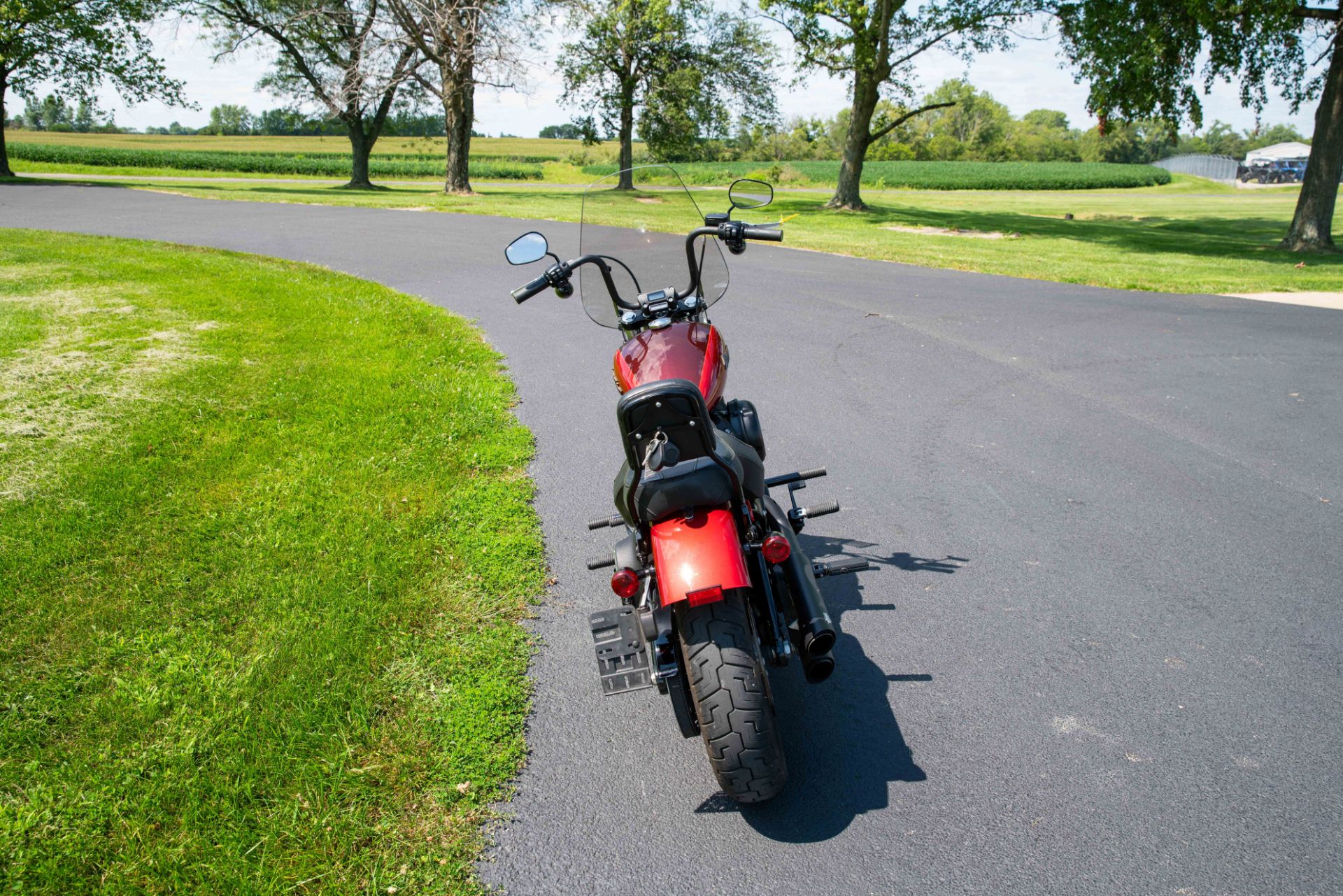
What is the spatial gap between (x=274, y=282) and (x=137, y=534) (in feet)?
23.9

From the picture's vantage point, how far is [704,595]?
252 cm

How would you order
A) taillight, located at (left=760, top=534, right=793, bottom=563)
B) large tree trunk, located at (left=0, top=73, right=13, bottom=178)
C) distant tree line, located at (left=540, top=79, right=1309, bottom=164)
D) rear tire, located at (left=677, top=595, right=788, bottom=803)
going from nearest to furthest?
rear tire, located at (left=677, top=595, right=788, bottom=803), taillight, located at (left=760, top=534, right=793, bottom=563), large tree trunk, located at (left=0, top=73, right=13, bottom=178), distant tree line, located at (left=540, top=79, right=1309, bottom=164)

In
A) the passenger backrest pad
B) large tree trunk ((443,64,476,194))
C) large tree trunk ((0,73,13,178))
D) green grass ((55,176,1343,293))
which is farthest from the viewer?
large tree trunk ((0,73,13,178))

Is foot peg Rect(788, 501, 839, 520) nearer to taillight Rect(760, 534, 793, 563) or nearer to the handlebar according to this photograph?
taillight Rect(760, 534, 793, 563)

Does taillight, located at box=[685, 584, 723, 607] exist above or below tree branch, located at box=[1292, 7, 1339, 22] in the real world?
below

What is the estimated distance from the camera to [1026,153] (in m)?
94.2

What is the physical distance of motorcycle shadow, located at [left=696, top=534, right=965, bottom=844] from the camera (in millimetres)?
2693

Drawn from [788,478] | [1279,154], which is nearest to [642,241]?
[788,478]

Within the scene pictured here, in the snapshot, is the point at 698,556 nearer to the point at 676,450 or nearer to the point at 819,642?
the point at 676,450

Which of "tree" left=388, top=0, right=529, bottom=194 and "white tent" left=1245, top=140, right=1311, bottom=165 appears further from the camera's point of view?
"white tent" left=1245, top=140, right=1311, bottom=165

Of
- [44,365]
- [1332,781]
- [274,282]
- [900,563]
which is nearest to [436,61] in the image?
[274,282]

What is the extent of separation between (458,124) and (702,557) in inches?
1189

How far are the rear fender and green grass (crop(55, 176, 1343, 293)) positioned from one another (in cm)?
199

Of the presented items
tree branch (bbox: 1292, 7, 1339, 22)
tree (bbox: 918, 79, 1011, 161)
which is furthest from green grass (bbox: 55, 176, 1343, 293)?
tree (bbox: 918, 79, 1011, 161)
